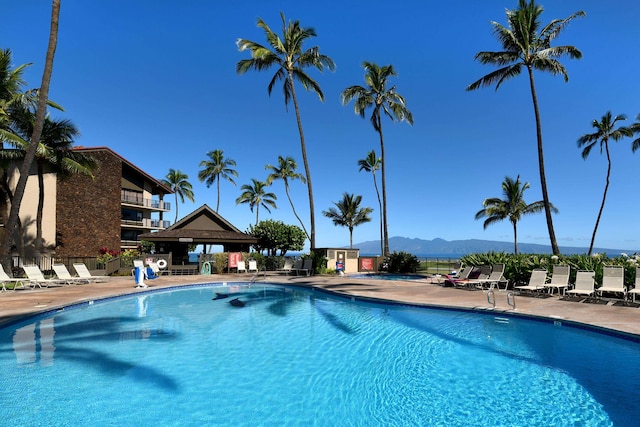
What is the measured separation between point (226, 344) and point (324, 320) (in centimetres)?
360

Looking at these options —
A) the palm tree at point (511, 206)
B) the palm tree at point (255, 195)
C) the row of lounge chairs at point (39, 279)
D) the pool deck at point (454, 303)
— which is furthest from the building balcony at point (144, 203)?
the palm tree at point (511, 206)

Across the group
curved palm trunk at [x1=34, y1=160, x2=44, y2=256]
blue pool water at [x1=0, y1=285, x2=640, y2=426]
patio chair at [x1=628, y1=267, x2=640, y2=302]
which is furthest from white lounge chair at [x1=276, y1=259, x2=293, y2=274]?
patio chair at [x1=628, y1=267, x2=640, y2=302]

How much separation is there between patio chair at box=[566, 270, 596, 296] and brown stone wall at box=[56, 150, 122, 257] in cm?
3142

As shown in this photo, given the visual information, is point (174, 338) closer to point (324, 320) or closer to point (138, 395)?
point (138, 395)

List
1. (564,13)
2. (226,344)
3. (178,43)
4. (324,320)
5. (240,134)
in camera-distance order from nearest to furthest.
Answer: (226,344) → (324,320) → (564,13) → (178,43) → (240,134)

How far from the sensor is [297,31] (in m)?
22.9

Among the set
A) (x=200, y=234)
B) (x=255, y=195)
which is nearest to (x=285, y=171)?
(x=255, y=195)

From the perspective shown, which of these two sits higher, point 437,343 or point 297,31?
point 297,31

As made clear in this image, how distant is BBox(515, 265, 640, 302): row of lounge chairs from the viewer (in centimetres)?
1052

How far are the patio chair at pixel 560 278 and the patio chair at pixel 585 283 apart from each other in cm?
47

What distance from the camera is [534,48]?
1845cm

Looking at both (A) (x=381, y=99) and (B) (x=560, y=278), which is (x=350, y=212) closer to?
(A) (x=381, y=99)

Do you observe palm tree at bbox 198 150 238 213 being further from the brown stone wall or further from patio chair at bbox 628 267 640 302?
patio chair at bbox 628 267 640 302

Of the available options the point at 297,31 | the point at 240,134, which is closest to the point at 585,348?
the point at 297,31
